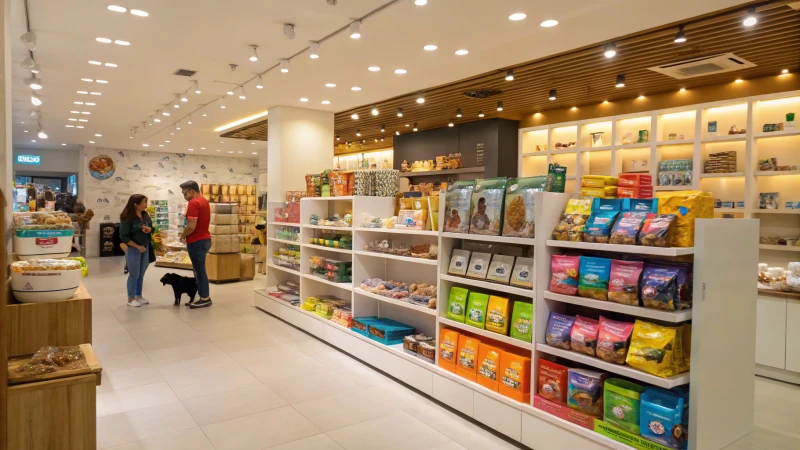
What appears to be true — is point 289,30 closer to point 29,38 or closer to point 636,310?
point 29,38

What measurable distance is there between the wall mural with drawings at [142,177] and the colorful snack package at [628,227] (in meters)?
15.7

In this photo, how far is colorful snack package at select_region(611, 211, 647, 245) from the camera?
2.88m

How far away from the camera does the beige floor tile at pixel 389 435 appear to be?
3367 mm

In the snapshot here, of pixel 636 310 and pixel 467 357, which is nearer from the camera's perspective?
pixel 636 310

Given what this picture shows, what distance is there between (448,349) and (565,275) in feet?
4.18

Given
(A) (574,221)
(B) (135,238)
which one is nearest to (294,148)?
(B) (135,238)

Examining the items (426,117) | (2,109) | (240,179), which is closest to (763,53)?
(426,117)

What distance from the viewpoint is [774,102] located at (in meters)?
6.05

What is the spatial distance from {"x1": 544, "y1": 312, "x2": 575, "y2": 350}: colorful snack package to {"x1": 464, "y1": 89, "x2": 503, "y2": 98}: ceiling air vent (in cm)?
449

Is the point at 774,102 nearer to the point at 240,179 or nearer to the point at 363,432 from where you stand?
the point at 363,432

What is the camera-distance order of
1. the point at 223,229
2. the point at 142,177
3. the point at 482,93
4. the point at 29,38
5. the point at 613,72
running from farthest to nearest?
the point at 142,177 < the point at 223,229 < the point at 482,93 < the point at 613,72 < the point at 29,38

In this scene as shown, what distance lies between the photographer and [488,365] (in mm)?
3688

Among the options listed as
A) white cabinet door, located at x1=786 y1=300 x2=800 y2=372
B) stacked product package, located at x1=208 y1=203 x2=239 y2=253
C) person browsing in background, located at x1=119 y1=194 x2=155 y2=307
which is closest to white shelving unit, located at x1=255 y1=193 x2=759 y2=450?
white cabinet door, located at x1=786 y1=300 x2=800 y2=372

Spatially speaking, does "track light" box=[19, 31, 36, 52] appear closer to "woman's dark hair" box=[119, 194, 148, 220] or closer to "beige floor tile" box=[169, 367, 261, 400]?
"woman's dark hair" box=[119, 194, 148, 220]
